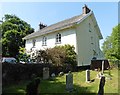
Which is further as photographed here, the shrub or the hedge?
the shrub

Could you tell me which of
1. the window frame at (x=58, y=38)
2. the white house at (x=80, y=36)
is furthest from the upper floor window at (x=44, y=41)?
the window frame at (x=58, y=38)

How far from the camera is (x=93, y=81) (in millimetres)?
18000

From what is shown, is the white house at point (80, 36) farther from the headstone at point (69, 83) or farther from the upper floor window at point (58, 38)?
the headstone at point (69, 83)

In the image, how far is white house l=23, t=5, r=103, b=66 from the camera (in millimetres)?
29469

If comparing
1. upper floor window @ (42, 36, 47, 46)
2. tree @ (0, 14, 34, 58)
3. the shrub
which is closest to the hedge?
the shrub

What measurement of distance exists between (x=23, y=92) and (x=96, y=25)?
912 inches

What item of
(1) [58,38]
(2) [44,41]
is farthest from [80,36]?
(2) [44,41]

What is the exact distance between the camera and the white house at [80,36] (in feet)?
96.7

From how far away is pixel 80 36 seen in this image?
30.2 metres

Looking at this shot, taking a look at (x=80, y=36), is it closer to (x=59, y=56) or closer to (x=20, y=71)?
(x=59, y=56)

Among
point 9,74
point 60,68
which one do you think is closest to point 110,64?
point 60,68

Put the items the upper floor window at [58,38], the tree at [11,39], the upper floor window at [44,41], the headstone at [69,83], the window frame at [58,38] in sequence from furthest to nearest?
the tree at [11,39]
the upper floor window at [44,41]
the upper floor window at [58,38]
the window frame at [58,38]
the headstone at [69,83]

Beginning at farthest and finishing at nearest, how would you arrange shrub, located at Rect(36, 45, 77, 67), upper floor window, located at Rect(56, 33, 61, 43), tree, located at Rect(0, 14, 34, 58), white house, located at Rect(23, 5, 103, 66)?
tree, located at Rect(0, 14, 34, 58), upper floor window, located at Rect(56, 33, 61, 43), white house, located at Rect(23, 5, 103, 66), shrub, located at Rect(36, 45, 77, 67)

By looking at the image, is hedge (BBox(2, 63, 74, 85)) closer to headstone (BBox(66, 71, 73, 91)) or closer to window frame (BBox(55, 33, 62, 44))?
headstone (BBox(66, 71, 73, 91))
